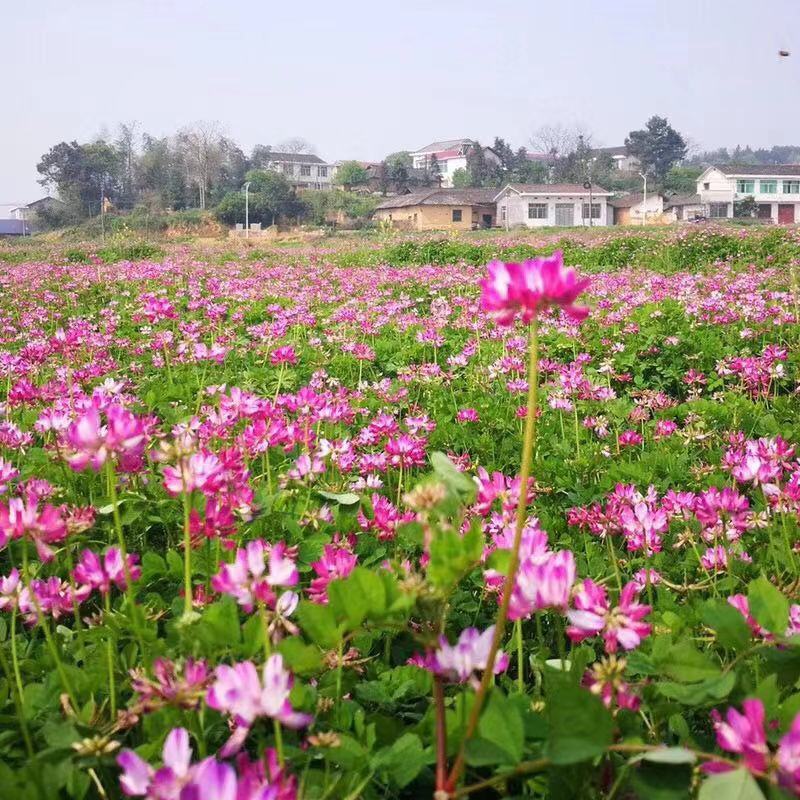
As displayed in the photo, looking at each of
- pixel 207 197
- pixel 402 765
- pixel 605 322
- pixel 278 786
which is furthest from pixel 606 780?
pixel 207 197

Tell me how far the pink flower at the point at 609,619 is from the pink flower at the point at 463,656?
14cm

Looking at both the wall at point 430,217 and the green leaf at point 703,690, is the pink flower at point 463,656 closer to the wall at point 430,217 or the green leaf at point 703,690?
the green leaf at point 703,690

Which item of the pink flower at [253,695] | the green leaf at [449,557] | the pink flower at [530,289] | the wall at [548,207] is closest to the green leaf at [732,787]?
the green leaf at [449,557]

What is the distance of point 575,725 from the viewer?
0.83 m

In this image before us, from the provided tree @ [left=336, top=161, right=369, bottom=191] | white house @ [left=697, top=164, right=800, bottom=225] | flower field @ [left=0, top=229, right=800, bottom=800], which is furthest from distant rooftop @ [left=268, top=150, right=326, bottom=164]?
flower field @ [left=0, top=229, right=800, bottom=800]

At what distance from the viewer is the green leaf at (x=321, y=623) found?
38.5 inches

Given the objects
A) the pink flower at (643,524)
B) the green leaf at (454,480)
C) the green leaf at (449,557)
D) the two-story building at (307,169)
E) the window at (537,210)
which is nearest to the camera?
the green leaf at (449,557)

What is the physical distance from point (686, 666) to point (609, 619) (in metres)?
0.16

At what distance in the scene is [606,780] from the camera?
103cm

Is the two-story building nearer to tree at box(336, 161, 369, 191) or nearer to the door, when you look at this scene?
tree at box(336, 161, 369, 191)

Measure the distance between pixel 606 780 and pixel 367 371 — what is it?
181 inches

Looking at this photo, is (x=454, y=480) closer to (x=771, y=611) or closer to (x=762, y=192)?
(x=771, y=611)

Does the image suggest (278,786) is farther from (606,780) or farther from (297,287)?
(297,287)

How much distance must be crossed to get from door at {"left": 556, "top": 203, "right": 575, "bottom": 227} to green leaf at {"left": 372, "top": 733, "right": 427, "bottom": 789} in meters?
76.3
